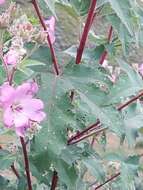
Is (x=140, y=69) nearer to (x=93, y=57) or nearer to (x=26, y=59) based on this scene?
(x=93, y=57)

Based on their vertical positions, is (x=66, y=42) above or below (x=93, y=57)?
below

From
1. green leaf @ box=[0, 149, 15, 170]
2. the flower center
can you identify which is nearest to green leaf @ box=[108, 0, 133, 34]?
the flower center

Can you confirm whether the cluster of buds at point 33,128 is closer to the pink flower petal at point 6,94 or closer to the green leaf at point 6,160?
the pink flower petal at point 6,94

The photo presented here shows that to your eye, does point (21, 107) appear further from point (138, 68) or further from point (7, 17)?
point (138, 68)

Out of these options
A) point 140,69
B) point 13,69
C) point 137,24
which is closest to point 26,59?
point 13,69

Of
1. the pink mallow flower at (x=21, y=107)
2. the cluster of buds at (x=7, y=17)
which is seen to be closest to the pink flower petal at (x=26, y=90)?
the pink mallow flower at (x=21, y=107)

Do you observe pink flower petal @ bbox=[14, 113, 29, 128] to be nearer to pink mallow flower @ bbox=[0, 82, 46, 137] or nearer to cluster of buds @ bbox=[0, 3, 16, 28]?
pink mallow flower @ bbox=[0, 82, 46, 137]
